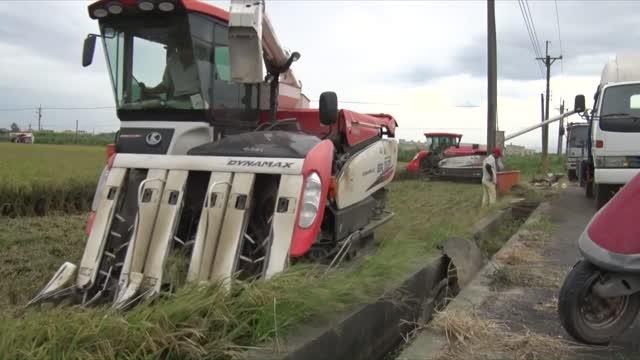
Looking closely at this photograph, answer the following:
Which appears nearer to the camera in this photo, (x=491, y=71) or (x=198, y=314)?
(x=198, y=314)

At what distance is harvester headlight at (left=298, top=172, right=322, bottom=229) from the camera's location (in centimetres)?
492

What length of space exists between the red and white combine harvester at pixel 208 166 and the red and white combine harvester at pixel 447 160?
51.3 ft

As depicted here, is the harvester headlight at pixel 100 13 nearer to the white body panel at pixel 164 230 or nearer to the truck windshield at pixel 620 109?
the white body panel at pixel 164 230

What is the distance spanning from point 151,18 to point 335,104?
6.61 feet

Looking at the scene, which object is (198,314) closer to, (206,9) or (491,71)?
(206,9)

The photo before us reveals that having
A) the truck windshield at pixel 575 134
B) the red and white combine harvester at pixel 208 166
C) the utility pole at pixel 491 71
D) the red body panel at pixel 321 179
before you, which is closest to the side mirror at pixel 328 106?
the red and white combine harvester at pixel 208 166

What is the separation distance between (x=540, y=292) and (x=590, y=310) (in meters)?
1.51

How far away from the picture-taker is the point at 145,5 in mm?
5879

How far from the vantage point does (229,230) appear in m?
4.82

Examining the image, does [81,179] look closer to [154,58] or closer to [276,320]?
[154,58]

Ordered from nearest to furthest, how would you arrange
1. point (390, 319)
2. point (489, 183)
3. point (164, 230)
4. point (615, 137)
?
point (164, 230) → point (390, 319) → point (615, 137) → point (489, 183)

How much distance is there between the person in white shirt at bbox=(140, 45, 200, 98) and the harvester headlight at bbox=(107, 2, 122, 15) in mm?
655

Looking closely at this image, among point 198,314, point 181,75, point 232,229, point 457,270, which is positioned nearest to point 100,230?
point 232,229

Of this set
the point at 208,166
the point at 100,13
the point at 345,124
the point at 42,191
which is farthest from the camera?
the point at 42,191
